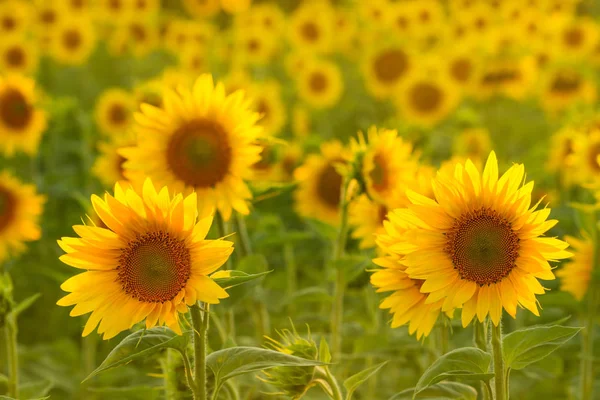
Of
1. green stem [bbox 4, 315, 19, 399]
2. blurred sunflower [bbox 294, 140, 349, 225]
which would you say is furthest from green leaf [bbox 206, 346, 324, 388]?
blurred sunflower [bbox 294, 140, 349, 225]

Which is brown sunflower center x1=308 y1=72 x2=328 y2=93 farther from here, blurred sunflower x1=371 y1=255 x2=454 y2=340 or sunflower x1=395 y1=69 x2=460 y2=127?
blurred sunflower x1=371 y1=255 x2=454 y2=340

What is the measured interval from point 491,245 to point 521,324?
4.27 ft

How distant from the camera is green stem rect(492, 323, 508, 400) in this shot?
59.3 inches

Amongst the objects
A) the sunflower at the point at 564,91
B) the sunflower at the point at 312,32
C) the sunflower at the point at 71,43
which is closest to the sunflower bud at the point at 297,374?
the sunflower at the point at 564,91

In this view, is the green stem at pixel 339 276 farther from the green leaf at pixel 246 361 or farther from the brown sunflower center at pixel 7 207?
the brown sunflower center at pixel 7 207

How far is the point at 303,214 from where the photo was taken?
327 cm

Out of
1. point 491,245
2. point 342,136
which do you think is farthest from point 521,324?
point 342,136

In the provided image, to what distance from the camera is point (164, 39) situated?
7.73 metres

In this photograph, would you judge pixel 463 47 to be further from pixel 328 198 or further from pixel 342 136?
pixel 328 198

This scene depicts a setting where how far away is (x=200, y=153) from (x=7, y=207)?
1.30m

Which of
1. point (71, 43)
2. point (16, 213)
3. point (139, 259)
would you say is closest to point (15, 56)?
point (71, 43)

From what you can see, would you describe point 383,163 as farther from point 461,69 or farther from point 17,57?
point 17,57

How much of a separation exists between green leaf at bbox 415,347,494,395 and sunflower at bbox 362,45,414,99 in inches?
178

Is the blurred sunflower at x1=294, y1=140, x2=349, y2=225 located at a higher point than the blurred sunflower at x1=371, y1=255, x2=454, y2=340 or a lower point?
higher
